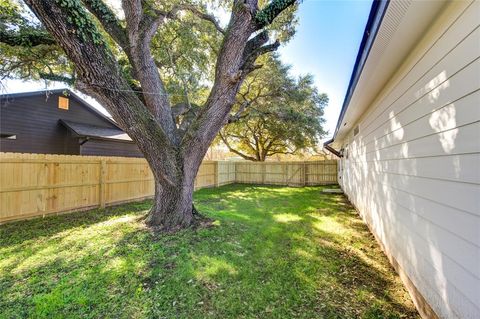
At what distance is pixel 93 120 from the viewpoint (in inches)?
497

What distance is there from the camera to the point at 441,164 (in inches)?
77.1

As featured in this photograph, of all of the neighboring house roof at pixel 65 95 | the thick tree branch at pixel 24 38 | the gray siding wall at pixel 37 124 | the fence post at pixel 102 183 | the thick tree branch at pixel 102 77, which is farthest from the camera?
the gray siding wall at pixel 37 124

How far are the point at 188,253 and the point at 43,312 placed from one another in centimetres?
169

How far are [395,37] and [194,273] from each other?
3.40 meters

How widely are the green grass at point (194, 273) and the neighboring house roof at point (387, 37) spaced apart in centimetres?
266

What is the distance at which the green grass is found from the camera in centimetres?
230

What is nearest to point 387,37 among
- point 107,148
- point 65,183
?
point 65,183

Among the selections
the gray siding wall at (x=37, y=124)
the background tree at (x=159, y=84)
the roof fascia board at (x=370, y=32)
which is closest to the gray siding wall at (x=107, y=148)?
the gray siding wall at (x=37, y=124)

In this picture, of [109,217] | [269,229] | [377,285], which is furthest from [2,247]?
[377,285]

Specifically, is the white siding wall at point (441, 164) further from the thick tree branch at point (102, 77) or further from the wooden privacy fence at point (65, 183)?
the wooden privacy fence at point (65, 183)

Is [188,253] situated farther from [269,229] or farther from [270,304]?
[269,229]

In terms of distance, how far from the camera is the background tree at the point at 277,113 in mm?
12375

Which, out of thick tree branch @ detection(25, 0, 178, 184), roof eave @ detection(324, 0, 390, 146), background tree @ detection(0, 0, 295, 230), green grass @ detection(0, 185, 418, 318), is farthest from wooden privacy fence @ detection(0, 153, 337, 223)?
roof eave @ detection(324, 0, 390, 146)

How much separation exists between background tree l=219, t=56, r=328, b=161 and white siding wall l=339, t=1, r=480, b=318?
280 inches
